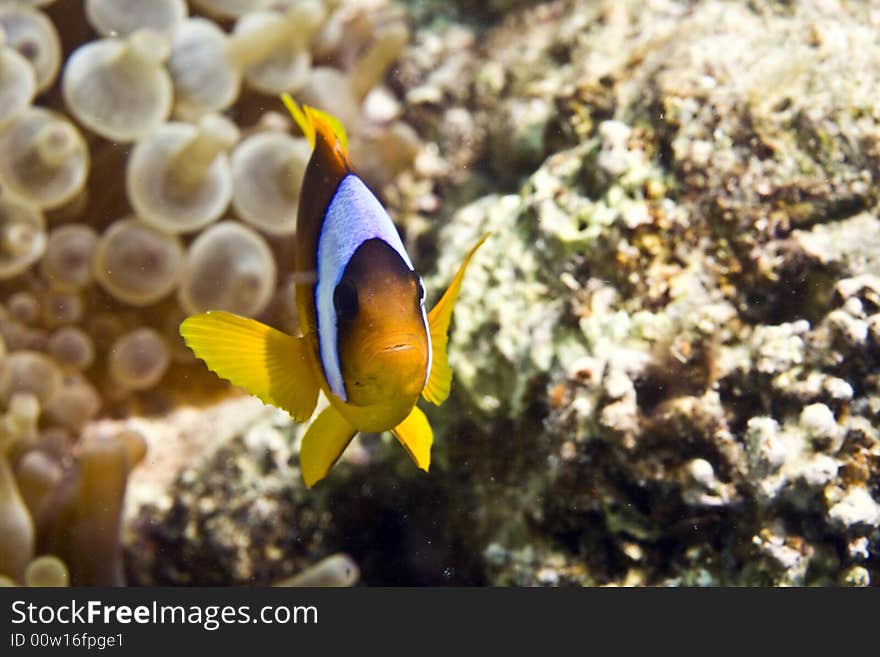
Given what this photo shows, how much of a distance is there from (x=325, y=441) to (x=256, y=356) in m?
0.20

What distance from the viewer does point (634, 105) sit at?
216 centimetres

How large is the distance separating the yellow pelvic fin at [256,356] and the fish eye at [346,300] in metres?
0.22

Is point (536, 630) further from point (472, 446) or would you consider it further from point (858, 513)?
point (858, 513)

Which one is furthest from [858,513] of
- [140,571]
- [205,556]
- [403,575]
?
[140,571]

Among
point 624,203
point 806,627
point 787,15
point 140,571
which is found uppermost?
point 787,15

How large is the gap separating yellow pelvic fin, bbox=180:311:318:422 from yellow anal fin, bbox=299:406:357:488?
0.19 ft

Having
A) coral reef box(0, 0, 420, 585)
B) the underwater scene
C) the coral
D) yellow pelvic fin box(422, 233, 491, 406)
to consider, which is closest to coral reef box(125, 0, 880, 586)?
the underwater scene

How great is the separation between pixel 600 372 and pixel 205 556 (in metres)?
1.48

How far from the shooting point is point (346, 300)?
3.77 ft

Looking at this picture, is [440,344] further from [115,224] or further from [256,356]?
[115,224]

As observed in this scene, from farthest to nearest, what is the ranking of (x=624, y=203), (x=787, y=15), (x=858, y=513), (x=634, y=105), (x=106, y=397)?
(x=106, y=397) < (x=787, y=15) < (x=634, y=105) < (x=624, y=203) < (x=858, y=513)

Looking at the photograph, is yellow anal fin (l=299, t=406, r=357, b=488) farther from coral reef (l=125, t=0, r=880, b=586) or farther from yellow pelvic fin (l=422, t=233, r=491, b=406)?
coral reef (l=125, t=0, r=880, b=586)

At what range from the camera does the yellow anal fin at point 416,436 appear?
1403 mm

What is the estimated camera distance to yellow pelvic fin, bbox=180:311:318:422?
1358 mm
